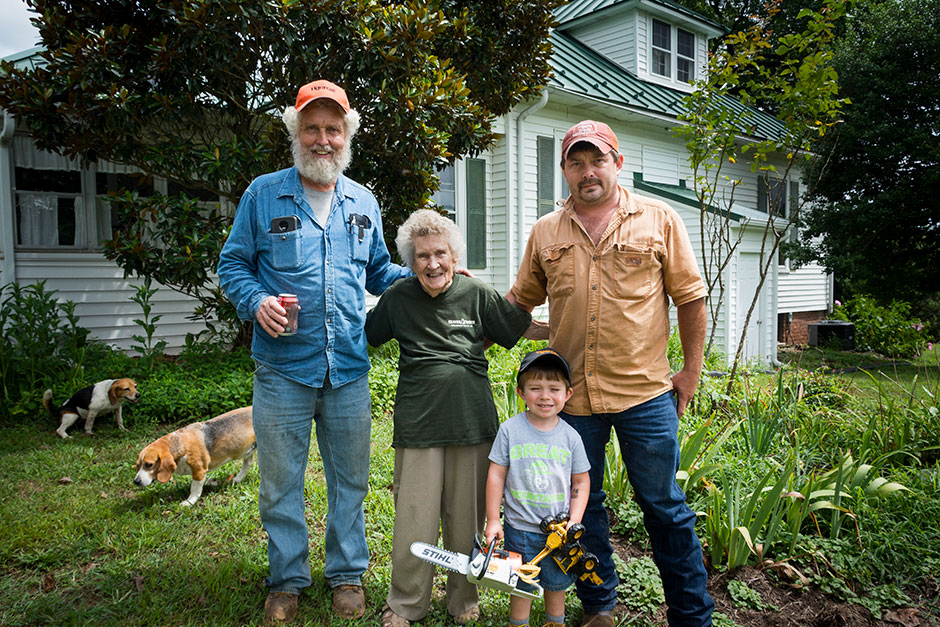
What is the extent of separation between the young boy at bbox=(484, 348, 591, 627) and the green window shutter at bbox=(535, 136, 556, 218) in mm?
8621

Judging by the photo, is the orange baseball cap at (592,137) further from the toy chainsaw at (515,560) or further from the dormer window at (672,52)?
the dormer window at (672,52)

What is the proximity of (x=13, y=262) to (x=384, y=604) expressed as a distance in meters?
6.57

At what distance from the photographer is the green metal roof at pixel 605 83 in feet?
36.3

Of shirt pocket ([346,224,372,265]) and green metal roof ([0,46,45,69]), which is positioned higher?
green metal roof ([0,46,45,69])

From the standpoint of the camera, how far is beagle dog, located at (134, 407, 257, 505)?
12.8ft

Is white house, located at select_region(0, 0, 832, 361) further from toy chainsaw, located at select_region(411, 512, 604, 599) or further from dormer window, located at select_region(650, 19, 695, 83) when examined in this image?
toy chainsaw, located at select_region(411, 512, 604, 599)

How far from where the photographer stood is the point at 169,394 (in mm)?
6004

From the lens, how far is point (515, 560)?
2270 mm

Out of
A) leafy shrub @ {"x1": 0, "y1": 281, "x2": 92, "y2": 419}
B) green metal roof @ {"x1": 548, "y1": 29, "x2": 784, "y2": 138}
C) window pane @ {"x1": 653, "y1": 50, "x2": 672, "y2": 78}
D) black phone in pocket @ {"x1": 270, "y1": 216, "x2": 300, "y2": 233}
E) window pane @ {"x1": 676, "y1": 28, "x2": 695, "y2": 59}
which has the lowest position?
leafy shrub @ {"x1": 0, "y1": 281, "x2": 92, "y2": 419}

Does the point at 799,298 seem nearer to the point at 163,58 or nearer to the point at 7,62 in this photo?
the point at 163,58

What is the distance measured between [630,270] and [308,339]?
4.56ft

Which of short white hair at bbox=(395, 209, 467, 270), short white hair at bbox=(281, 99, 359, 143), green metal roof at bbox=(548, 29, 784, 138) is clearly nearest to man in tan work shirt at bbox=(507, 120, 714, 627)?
short white hair at bbox=(395, 209, 467, 270)

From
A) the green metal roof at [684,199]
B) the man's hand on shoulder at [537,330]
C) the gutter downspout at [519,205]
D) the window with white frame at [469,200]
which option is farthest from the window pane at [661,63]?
the man's hand on shoulder at [537,330]

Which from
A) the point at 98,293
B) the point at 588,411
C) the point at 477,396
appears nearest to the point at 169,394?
the point at 98,293
